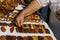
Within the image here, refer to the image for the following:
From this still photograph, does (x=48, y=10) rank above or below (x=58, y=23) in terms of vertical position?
above

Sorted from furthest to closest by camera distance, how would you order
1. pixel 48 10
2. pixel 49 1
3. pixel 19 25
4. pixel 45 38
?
pixel 48 10 < pixel 49 1 < pixel 19 25 < pixel 45 38

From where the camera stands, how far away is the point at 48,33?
4.34 ft

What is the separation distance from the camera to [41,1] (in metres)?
1.45

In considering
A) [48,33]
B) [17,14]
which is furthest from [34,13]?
[48,33]

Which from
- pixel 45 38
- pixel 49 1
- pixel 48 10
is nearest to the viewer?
pixel 45 38

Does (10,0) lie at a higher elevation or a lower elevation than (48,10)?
higher

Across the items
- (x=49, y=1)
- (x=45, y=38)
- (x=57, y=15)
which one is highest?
(x=49, y=1)

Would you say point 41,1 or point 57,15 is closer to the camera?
point 41,1

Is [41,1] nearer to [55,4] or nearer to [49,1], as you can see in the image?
[49,1]

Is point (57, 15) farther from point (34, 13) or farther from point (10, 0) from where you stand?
point (10, 0)

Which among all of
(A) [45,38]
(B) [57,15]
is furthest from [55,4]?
(A) [45,38]

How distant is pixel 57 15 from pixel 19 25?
38 centimetres

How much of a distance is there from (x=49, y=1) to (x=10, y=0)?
13.4 inches

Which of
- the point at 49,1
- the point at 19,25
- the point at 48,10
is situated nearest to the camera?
the point at 19,25
